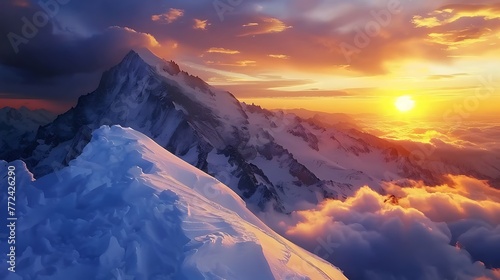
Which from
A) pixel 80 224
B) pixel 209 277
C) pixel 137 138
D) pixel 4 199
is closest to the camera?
pixel 209 277

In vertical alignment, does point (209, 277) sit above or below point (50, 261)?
above

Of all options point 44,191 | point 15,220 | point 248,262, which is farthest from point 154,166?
point 248,262

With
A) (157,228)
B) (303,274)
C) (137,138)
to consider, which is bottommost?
(303,274)

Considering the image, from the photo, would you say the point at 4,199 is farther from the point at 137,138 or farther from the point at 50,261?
the point at 137,138

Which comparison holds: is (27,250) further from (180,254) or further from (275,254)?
(275,254)

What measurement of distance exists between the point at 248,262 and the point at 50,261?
10867 mm

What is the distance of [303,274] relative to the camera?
26516 millimetres

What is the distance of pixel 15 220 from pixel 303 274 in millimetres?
19099

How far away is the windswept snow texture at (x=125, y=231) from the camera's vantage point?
19.8 metres

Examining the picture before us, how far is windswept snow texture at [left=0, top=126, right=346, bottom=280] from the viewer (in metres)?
19.8

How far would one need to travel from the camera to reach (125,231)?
69.6 feet

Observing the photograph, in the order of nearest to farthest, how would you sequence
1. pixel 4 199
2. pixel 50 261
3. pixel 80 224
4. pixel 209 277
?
1. pixel 209 277
2. pixel 50 261
3. pixel 80 224
4. pixel 4 199

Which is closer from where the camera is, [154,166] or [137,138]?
[154,166]

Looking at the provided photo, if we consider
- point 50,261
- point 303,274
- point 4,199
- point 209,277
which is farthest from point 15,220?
point 303,274
